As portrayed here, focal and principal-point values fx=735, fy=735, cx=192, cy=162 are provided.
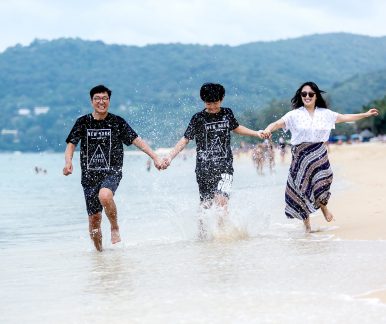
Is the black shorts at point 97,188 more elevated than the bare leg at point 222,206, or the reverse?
the black shorts at point 97,188

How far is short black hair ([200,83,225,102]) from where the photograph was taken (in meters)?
7.71

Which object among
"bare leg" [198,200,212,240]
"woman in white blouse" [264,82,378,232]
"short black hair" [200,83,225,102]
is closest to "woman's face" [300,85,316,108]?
"woman in white blouse" [264,82,378,232]

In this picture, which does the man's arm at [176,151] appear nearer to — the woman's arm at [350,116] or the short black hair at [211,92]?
the short black hair at [211,92]

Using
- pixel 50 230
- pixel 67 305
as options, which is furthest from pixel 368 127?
pixel 67 305

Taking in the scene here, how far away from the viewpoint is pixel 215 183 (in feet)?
26.1

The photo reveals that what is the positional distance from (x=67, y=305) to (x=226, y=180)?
3434mm

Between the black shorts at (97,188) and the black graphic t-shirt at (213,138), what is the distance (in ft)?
3.26

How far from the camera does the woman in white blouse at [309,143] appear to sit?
321 inches

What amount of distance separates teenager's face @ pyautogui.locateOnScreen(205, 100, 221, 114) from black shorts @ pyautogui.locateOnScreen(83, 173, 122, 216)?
1220 millimetres

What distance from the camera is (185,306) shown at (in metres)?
4.55

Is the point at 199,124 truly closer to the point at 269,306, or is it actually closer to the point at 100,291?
the point at 100,291

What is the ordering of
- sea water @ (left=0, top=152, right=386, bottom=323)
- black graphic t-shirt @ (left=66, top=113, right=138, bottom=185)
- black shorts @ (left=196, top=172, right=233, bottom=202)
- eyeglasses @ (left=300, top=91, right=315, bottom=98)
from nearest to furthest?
sea water @ (left=0, top=152, right=386, bottom=323) → black graphic t-shirt @ (left=66, top=113, right=138, bottom=185) → black shorts @ (left=196, top=172, right=233, bottom=202) → eyeglasses @ (left=300, top=91, right=315, bottom=98)

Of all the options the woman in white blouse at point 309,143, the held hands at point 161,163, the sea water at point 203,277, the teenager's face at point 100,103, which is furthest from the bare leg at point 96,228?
the woman in white blouse at point 309,143

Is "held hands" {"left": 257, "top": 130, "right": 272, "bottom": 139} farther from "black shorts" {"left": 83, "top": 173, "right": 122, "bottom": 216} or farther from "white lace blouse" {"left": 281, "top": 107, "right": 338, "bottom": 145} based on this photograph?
"black shorts" {"left": 83, "top": 173, "right": 122, "bottom": 216}
